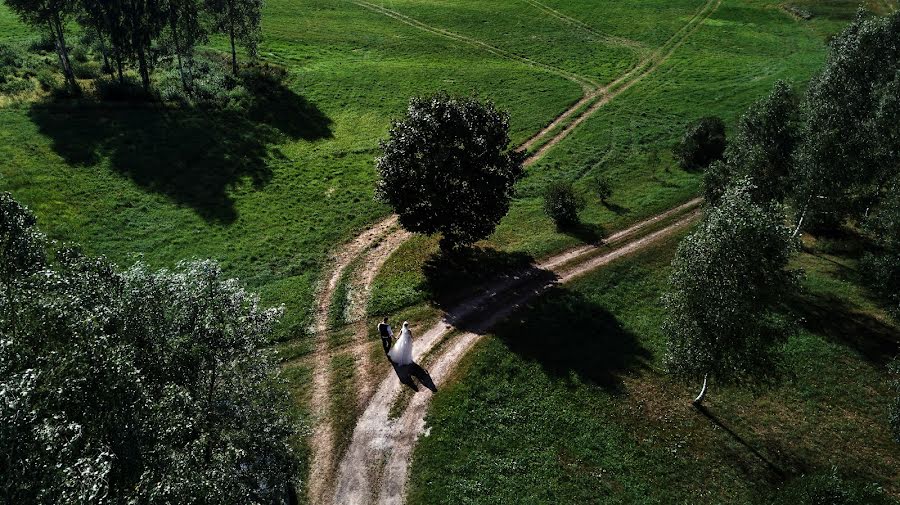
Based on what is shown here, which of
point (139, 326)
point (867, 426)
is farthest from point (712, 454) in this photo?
point (139, 326)

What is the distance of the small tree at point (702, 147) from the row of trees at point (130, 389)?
5364 centimetres

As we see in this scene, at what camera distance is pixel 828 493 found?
85.1ft

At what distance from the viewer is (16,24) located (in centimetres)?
8562

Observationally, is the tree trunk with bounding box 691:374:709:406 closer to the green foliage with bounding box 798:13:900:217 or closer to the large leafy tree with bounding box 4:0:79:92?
the green foliage with bounding box 798:13:900:217

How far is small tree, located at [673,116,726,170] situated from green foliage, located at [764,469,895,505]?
42.9 metres

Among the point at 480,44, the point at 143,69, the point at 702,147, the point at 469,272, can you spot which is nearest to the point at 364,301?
the point at 469,272

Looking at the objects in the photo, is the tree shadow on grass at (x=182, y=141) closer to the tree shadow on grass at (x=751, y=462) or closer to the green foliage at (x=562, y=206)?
the green foliage at (x=562, y=206)

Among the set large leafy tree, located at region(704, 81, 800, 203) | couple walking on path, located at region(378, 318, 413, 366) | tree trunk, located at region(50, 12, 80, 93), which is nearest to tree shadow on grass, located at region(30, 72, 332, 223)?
tree trunk, located at region(50, 12, 80, 93)

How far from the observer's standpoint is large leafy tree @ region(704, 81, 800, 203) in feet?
157

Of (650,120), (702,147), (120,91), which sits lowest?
(702,147)

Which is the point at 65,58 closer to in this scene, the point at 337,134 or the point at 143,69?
the point at 143,69

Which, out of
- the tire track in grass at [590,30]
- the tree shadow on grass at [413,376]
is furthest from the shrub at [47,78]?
the tire track in grass at [590,30]

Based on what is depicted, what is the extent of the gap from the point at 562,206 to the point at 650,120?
3177 cm

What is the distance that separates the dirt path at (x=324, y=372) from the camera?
2997 centimetres
